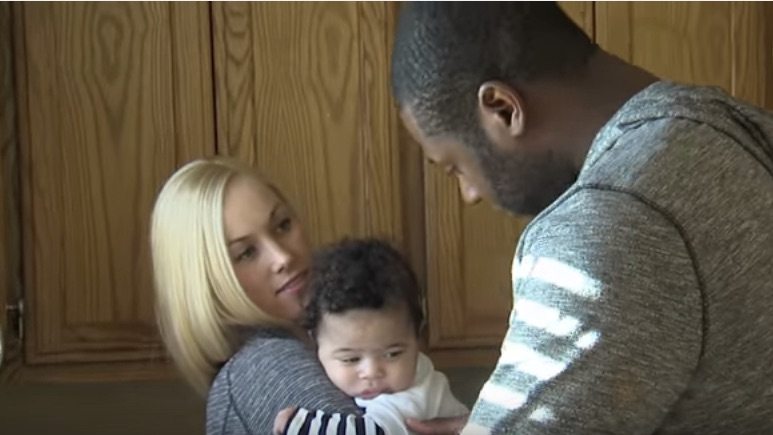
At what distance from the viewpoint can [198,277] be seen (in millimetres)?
1438

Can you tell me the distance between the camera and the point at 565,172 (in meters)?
0.89

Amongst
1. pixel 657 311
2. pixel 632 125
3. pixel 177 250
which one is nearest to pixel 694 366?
pixel 657 311

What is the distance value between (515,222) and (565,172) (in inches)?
35.2

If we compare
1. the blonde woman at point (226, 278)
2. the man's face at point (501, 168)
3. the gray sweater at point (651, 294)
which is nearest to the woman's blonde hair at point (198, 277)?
the blonde woman at point (226, 278)

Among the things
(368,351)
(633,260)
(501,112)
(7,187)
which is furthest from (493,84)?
(7,187)

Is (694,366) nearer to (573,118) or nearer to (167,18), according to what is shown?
(573,118)

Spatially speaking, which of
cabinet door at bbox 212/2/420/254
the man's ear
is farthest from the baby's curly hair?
the man's ear

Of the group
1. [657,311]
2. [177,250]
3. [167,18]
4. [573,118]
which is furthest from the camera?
[167,18]

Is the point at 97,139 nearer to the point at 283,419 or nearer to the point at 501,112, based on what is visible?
the point at 283,419

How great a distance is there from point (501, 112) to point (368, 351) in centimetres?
62

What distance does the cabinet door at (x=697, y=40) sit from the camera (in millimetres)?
1767

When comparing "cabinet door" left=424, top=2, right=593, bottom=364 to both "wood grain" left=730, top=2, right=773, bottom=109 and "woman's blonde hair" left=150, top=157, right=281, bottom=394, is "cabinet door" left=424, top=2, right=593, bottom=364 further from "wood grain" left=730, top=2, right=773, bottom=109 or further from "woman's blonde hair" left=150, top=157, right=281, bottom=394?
"woman's blonde hair" left=150, top=157, right=281, bottom=394

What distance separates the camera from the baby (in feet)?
4.68

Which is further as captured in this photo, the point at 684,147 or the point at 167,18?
the point at 167,18
